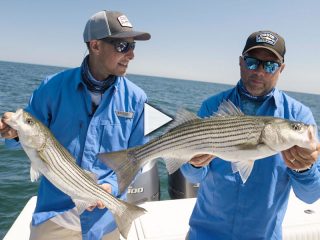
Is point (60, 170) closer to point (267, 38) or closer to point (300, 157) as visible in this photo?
point (300, 157)

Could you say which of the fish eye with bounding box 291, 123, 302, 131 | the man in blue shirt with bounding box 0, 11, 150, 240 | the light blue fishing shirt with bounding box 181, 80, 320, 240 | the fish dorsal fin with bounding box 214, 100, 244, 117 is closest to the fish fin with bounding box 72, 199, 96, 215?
the man in blue shirt with bounding box 0, 11, 150, 240

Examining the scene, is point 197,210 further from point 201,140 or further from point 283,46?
point 283,46

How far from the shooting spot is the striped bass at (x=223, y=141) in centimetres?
301

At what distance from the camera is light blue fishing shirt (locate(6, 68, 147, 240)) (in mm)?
3822

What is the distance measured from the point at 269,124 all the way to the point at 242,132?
0.25m

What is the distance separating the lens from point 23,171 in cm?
1093

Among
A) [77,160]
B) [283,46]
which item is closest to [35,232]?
[77,160]

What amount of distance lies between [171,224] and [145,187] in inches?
54.0

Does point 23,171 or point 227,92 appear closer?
point 227,92

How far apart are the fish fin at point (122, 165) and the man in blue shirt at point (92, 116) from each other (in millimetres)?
427

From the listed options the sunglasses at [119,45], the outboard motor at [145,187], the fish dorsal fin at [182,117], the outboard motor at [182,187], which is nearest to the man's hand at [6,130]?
the sunglasses at [119,45]

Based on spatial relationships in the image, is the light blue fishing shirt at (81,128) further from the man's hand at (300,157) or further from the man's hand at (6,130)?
the man's hand at (300,157)

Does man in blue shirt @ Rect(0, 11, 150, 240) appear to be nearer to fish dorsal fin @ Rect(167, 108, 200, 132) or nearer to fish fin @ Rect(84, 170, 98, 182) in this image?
fish fin @ Rect(84, 170, 98, 182)
